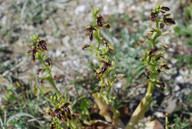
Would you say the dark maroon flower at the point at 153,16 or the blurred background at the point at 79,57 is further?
the blurred background at the point at 79,57

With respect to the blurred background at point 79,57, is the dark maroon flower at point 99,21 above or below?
above

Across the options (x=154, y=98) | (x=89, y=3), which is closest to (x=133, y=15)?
(x=89, y=3)

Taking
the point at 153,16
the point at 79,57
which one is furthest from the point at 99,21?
the point at 79,57

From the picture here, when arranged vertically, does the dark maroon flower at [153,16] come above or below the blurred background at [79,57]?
above

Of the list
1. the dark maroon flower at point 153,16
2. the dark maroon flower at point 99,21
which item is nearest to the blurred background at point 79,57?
the dark maroon flower at point 153,16

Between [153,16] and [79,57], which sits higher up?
[153,16]

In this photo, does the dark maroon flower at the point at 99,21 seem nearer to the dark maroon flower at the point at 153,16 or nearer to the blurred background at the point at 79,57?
the dark maroon flower at the point at 153,16

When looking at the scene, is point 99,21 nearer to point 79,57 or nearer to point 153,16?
point 153,16

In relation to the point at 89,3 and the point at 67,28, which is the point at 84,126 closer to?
the point at 67,28
